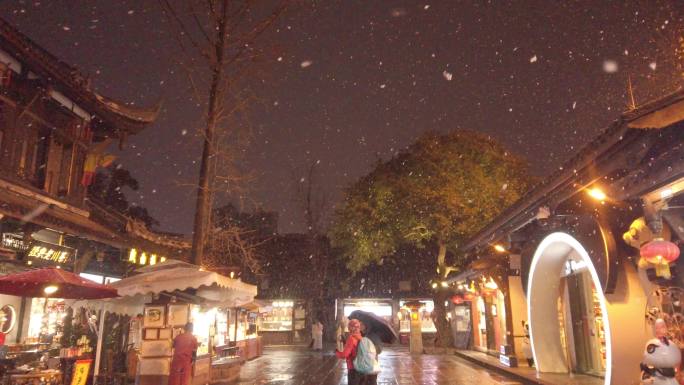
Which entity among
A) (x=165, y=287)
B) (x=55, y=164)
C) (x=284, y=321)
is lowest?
(x=284, y=321)

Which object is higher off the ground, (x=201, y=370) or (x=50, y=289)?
(x=50, y=289)

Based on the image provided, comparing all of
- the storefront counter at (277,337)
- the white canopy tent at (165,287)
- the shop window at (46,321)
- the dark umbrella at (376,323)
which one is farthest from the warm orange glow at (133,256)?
the storefront counter at (277,337)

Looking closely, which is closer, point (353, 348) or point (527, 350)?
point (353, 348)

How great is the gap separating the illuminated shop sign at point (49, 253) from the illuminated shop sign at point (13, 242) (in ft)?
0.60

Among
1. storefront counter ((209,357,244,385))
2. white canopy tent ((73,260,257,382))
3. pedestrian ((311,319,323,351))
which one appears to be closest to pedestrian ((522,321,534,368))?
white canopy tent ((73,260,257,382))

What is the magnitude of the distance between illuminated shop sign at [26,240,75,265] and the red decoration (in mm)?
11562

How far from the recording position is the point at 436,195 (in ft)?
79.1

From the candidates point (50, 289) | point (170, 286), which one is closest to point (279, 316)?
point (170, 286)

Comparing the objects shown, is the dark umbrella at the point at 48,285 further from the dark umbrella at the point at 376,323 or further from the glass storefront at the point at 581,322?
the glass storefront at the point at 581,322

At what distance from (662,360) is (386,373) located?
35.2ft

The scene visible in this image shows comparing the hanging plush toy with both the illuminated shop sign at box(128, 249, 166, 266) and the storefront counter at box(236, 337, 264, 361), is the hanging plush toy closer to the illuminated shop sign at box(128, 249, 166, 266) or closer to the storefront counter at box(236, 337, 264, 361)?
the illuminated shop sign at box(128, 249, 166, 266)

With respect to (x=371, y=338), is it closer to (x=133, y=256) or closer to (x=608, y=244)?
(x=608, y=244)

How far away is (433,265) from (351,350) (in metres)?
29.5

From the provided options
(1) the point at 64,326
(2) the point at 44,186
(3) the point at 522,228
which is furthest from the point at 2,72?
(3) the point at 522,228
